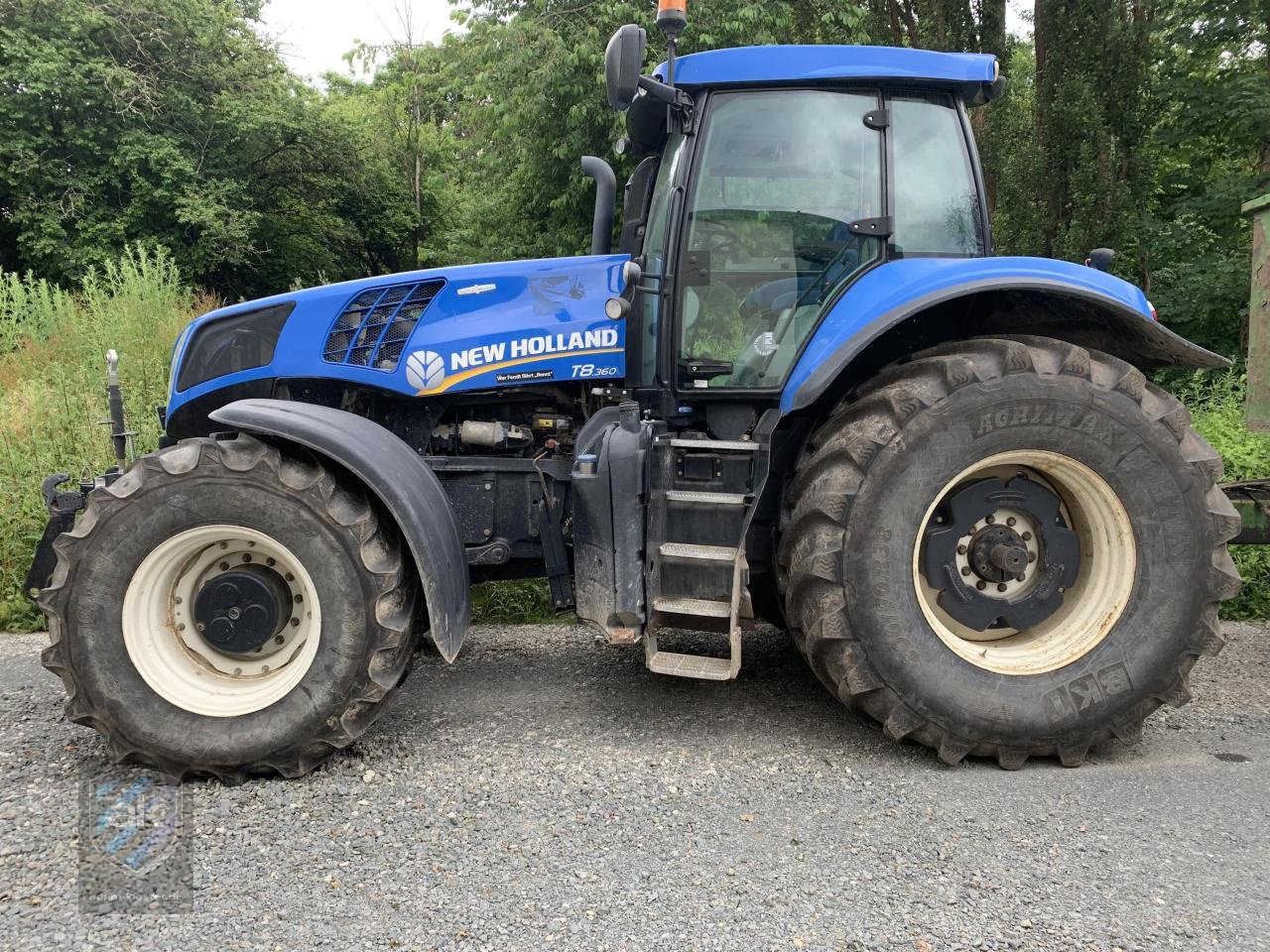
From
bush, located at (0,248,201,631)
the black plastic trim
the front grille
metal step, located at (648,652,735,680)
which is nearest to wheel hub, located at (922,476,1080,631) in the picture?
the black plastic trim

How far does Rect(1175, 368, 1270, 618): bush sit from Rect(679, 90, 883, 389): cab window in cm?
194

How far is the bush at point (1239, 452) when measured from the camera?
467cm

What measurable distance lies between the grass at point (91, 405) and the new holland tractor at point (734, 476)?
6.17 ft

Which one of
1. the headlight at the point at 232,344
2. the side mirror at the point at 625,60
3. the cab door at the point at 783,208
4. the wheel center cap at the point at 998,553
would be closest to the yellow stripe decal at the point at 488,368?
the cab door at the point at 783,208

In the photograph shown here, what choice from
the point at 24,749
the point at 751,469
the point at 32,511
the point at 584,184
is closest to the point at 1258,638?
the point at 751,469

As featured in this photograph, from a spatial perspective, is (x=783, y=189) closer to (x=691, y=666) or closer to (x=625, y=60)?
A: (x=625, y=60)

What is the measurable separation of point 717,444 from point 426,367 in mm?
1178

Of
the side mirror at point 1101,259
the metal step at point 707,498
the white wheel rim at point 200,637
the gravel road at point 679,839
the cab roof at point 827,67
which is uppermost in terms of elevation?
the cab roof at point 827,67

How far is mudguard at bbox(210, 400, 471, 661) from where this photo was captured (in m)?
2.81

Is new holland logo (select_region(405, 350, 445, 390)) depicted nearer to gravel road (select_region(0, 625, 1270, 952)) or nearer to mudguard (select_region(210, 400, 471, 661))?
mudguard (select_region(210, 400, 471, 661))

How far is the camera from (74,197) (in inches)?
493

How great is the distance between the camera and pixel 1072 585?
9.84 feet

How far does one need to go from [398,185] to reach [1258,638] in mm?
16376

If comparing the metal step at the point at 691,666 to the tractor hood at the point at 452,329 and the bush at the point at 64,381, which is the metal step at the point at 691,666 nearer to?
the tractor hood at the point at 452,329
